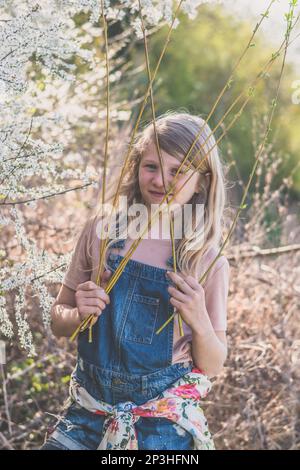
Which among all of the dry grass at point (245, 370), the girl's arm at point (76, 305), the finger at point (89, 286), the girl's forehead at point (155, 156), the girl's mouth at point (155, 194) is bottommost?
the dry grass at point (245, 370)

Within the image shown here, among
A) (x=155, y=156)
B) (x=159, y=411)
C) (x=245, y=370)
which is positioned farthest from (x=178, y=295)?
(x=245, y=370)

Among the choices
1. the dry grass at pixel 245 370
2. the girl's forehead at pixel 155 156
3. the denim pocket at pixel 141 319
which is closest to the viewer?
the denim pocket at pixel 141 319

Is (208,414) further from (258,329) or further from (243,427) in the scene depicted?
(258,329)

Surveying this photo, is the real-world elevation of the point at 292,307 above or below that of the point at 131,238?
below

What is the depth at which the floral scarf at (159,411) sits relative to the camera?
1.87 m

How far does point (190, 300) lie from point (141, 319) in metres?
0.18

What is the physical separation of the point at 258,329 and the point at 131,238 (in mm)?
1364

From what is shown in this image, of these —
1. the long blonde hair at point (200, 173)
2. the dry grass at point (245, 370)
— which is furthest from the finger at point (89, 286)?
the dry grass at point (245, 370)

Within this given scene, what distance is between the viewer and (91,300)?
181cm

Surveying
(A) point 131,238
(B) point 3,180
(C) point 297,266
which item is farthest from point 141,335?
(C) point 297,266

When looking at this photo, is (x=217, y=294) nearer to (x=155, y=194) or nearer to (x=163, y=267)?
(x=163, y=267)

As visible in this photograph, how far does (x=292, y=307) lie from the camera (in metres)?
3.36

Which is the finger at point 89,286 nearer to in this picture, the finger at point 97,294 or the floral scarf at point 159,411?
the finger at point 97,294

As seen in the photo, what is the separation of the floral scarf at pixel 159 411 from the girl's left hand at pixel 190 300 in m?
0.19
